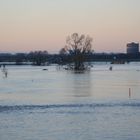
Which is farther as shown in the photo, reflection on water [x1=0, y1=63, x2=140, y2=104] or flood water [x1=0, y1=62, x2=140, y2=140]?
reflection on water [x1=0, y1=63, x2=140, y2=104]

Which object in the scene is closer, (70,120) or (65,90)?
(70,120)

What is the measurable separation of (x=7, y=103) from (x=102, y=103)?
256 inches

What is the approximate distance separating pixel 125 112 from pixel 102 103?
16.5ft

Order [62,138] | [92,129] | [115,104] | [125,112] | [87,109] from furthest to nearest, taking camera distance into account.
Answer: [115,104]
[87,109]
[125,112]
[92,129]
[62,138]

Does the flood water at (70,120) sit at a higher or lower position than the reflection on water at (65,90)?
higher

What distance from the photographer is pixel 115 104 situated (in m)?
28.2

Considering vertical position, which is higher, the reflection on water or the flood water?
the flood water

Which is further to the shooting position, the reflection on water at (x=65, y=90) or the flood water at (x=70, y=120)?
the reflection on water at (x=65, y=90)

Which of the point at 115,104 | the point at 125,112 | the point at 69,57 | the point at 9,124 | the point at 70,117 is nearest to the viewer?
the point at 9,124

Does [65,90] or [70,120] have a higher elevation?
[70,120]

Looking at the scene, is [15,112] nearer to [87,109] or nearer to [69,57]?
[87,109]

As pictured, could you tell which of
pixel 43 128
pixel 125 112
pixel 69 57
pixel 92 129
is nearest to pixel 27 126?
pixel 43 128

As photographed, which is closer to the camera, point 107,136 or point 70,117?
point 107,136

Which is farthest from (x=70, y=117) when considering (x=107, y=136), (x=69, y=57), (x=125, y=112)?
(x=69, y=57)
